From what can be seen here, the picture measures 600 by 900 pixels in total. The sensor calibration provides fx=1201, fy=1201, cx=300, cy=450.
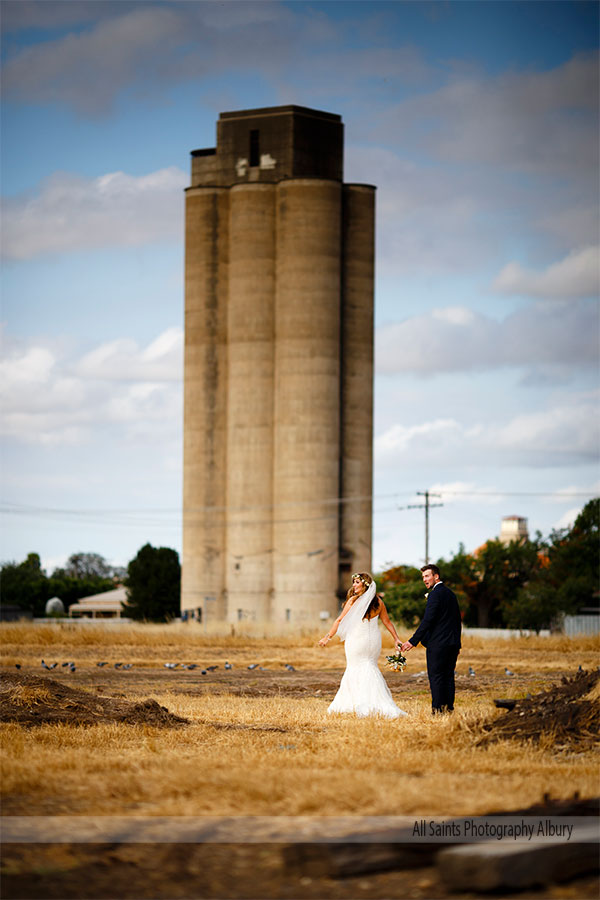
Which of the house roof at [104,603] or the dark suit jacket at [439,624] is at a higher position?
the dark suit jacket at [439,624]

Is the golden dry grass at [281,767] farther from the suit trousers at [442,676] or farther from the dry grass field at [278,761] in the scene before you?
the suit trousers at [442,676]

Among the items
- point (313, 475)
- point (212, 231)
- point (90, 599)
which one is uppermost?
point (212, 231)

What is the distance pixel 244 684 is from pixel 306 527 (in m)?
49.3

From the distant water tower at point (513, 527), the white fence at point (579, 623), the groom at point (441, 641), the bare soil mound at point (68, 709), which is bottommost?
the white fence at point (579, 623)

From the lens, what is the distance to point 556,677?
2675 centimetres

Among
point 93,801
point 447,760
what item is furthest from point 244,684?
point 93,801

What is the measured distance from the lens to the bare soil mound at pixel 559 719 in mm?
12109

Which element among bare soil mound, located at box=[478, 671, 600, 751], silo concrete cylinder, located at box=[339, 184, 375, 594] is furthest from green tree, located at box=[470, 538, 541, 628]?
bare soil mound, located at box=[478, 671, 600, 751]

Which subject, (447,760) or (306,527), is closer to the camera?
(447,760)

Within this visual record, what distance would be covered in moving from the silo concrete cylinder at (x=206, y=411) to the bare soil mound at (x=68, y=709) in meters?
59.9

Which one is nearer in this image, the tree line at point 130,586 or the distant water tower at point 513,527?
the tree line at point 130,586

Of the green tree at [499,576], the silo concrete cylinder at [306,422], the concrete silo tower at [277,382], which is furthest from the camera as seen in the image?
the green tree at [499,576]

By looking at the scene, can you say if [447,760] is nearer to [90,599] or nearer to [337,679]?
[337,679]

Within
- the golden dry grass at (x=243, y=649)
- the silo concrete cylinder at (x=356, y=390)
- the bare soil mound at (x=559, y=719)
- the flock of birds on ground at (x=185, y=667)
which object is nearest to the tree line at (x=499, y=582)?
the silo concrete cylinder at (x=356, y=390)
